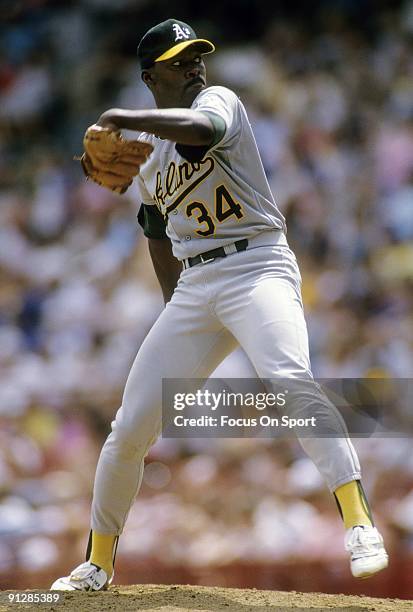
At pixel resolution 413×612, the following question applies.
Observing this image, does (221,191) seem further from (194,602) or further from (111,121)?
(194,602)

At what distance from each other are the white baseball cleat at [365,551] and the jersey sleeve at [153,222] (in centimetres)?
122

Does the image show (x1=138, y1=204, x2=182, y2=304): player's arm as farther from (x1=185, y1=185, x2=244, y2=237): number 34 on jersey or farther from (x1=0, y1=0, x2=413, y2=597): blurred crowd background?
(x1=0, y1=0, x2=413, y2=597): blurred crowd background

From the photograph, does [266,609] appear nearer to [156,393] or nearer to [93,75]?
[156,393]

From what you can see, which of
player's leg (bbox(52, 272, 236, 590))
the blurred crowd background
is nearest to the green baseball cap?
player's leg (bbox(52, 272, 236, 590))

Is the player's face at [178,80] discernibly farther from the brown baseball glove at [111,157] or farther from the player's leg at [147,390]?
the player's leg at [147,390]

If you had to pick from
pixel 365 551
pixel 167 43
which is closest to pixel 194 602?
pixel 365 551

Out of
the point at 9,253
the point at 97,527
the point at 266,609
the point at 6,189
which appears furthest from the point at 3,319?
the point at 266,609

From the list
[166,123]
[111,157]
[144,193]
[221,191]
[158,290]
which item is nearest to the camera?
[166,123]

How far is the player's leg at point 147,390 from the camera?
3004mm

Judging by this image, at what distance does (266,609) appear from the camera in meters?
2.83

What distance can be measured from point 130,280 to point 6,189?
159 centimetres

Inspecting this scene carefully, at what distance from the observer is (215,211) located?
297 cm

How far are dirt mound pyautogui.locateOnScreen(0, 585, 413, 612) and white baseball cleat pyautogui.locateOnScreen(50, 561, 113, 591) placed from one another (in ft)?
0.15

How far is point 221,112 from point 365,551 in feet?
4.27
